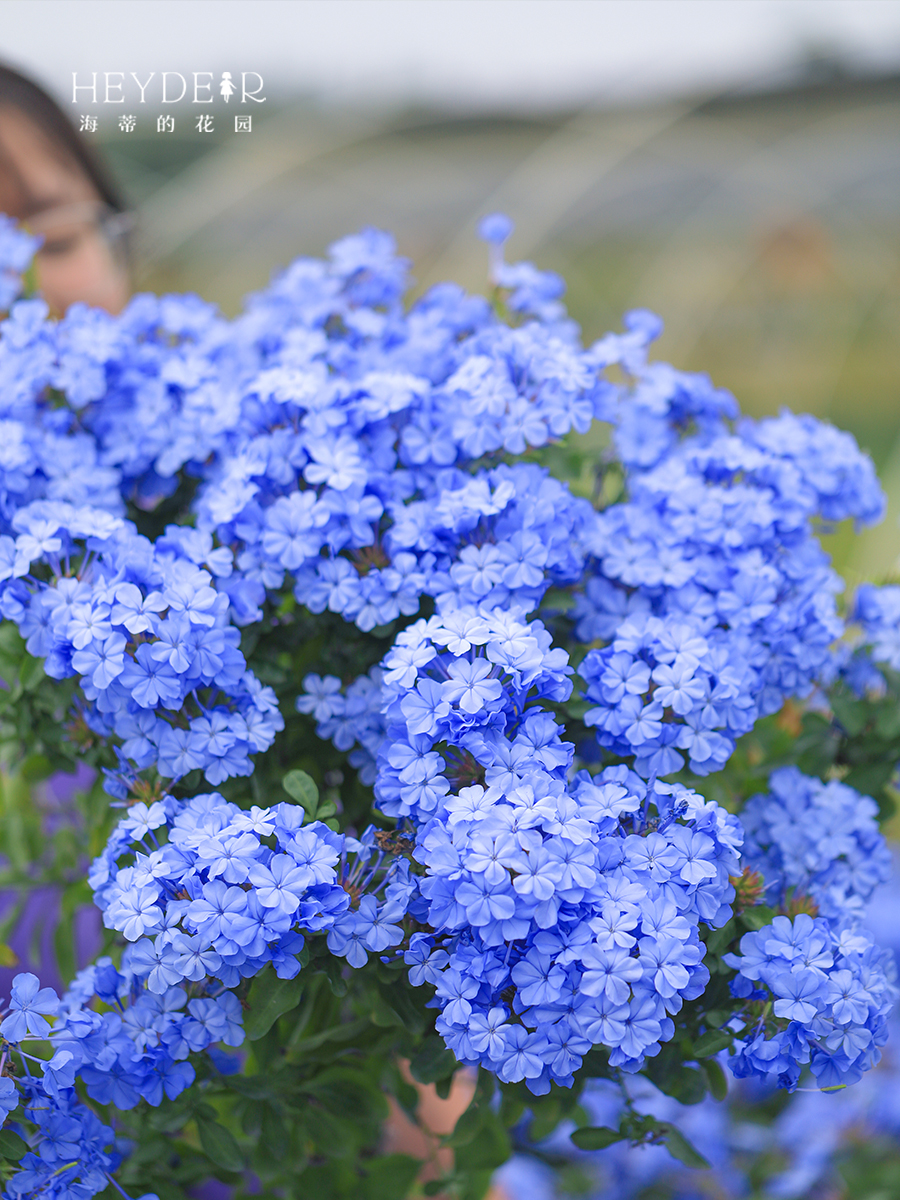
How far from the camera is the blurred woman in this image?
1.48 m

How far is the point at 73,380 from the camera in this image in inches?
35.8

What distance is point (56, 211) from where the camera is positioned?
159 centimetres

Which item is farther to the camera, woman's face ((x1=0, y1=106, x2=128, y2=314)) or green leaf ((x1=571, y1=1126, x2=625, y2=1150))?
woman's face ((x1=0, y1=106, x2=128, y2=314))

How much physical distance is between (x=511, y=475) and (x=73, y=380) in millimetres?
395

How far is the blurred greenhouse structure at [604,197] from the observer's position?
437 cm

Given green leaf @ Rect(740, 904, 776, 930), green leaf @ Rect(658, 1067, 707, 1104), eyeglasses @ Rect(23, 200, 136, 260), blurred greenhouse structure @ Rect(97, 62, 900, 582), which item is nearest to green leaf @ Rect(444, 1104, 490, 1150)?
green leaf @ Rect(658, 1067, 707, 1104)

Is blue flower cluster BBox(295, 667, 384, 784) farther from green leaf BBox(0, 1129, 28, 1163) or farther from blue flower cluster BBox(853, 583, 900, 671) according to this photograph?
blue flower cluster BBox(853, 583, 900, 671)

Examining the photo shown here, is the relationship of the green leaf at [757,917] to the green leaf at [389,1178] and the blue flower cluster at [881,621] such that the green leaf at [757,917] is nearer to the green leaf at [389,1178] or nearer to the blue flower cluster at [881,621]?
the blue flower cluster at [881,621]

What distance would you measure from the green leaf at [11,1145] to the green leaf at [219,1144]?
0.44 feet

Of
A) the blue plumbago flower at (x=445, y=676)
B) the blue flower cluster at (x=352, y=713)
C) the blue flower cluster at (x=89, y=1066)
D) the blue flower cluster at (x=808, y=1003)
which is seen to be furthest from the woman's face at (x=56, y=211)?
the blue flower cluster at (x=808, y=1003)

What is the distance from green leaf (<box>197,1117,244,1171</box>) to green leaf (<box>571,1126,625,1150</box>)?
0.26 metres

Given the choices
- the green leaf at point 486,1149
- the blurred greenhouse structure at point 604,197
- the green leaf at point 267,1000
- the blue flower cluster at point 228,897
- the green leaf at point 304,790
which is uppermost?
the blurred greenhouse structure at point 604,197

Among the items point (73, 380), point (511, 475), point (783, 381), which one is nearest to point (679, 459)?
point (511, 475)

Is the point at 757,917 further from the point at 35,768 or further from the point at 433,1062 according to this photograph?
the point at 35,768
